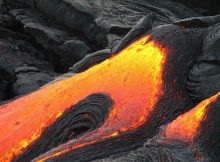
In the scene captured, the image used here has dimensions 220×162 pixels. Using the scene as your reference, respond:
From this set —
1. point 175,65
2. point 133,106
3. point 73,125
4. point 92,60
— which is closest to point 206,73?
point 175,65

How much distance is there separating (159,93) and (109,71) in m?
1.26

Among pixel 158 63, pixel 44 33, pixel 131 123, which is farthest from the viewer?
pixel 44 33

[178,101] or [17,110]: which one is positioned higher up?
[178,101]

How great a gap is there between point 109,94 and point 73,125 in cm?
72

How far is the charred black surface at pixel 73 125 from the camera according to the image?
5.56 m

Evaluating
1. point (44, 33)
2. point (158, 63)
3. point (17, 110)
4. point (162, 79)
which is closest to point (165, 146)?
point (162, 79)

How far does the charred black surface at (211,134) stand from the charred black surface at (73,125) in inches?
52.6

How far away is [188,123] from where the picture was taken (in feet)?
16.3

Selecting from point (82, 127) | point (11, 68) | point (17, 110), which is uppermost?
point (82, 127)

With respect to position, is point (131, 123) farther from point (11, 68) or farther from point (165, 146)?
point (11, 68)

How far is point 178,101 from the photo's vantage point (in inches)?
222

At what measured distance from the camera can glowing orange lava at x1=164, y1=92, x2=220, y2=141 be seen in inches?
189

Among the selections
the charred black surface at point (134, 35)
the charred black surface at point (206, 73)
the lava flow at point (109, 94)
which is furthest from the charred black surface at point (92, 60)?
the charred black surface at point (206, 73)

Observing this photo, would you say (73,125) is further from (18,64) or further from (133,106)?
(18,64)
